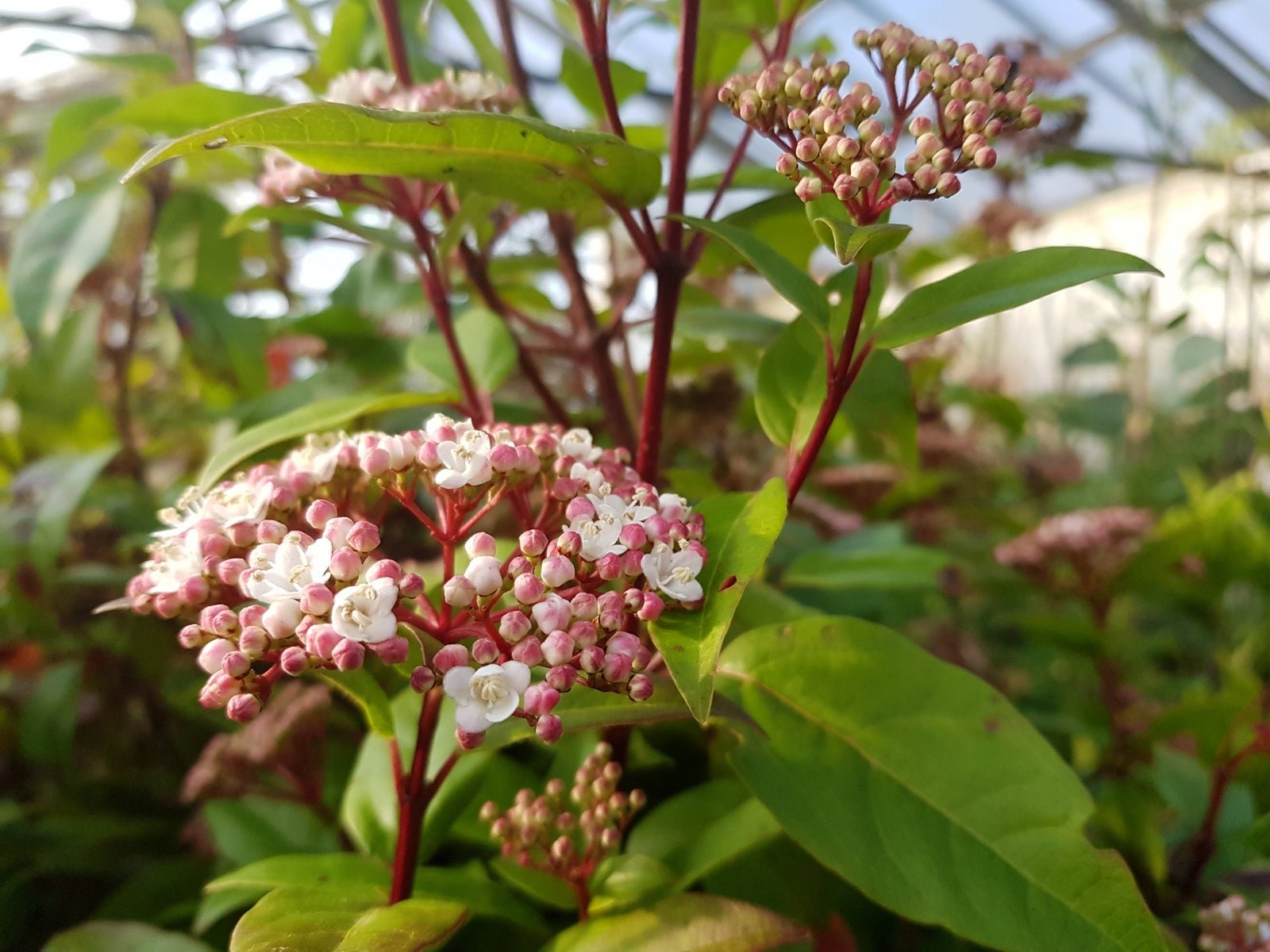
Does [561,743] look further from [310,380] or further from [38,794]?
[38,794]

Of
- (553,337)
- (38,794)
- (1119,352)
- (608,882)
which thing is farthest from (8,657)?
(1119,352)

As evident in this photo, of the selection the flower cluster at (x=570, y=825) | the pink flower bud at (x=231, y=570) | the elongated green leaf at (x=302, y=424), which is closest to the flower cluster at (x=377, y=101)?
the elongated green leaf at (x=302, y=424)

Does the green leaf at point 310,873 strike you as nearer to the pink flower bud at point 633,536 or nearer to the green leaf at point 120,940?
the green leaf at point 120,940

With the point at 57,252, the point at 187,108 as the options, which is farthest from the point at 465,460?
the point at 57,252

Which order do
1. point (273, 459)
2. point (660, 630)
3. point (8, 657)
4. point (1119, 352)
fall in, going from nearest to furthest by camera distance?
point (660, 630)
point (273, 459)
point (8, 657)
point (1119, 352)

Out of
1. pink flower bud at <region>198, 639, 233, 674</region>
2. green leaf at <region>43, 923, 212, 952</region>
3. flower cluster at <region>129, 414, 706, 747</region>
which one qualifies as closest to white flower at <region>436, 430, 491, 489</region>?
flower cluster at <region>129, 414, 706, 747</region>

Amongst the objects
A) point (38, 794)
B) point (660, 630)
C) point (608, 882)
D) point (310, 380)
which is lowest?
point (38, 794)
